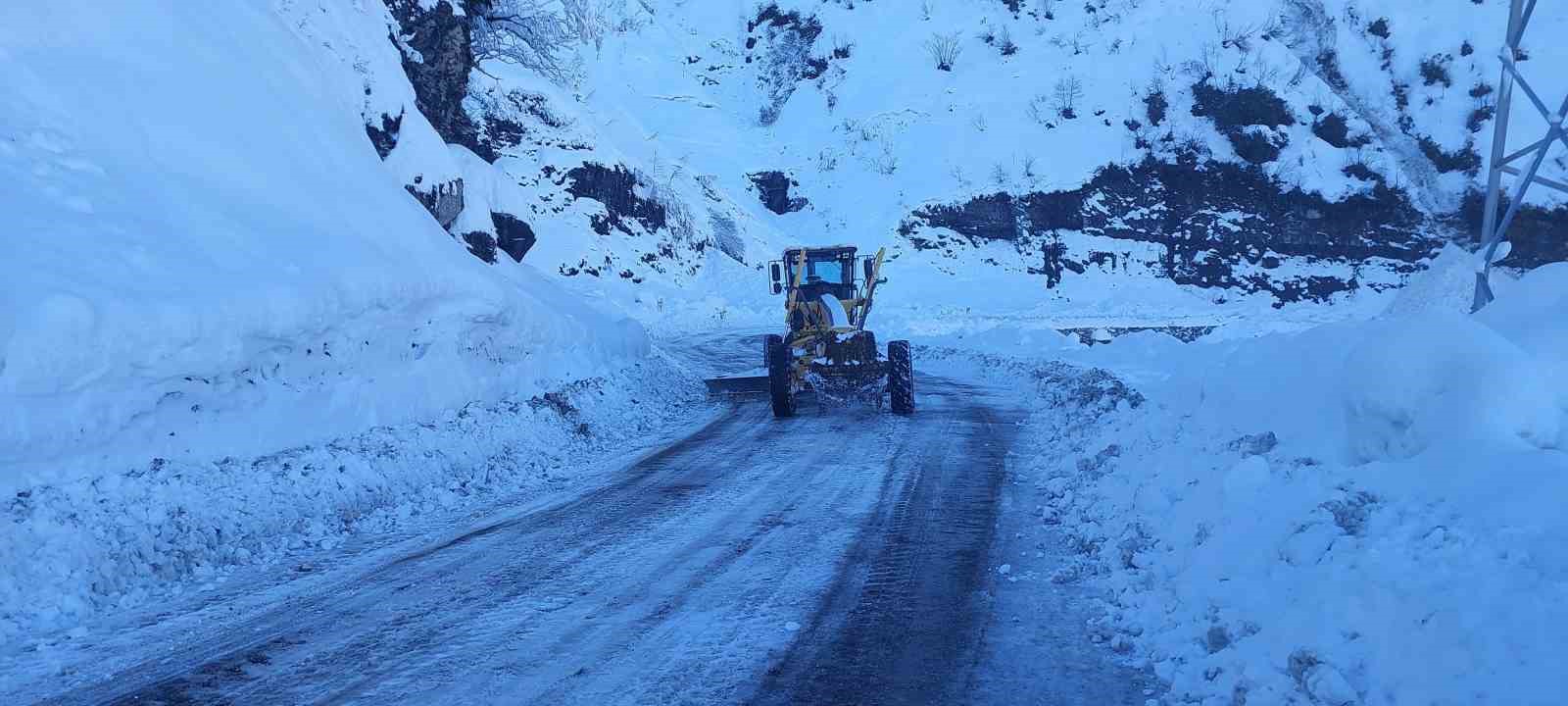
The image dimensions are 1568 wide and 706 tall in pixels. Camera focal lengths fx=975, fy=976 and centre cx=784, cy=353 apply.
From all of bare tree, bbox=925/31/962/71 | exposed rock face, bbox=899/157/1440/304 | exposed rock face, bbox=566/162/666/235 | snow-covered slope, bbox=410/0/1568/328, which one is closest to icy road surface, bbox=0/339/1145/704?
snow-covered slope, bbox=410/0/1568/328

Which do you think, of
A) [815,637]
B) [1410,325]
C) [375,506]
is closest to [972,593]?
[815,637]

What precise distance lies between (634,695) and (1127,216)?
42.5 metres

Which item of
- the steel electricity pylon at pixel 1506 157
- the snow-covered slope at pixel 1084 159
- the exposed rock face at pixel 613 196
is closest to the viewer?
the steel electricity pylon at pixel 1506 157

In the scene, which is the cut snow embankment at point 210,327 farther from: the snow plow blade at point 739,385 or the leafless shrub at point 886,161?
the leafless shrub at point 886,161

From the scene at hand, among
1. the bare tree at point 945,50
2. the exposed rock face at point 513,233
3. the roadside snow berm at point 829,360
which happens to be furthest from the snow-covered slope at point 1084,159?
Result: the roadside snow berm at point 829,360

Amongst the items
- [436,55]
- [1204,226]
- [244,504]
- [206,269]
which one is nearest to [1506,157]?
[244,504]

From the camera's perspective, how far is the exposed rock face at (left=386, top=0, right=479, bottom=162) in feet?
58.4

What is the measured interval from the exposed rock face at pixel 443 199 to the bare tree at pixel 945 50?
131 ft

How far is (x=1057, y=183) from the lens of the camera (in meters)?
43.9

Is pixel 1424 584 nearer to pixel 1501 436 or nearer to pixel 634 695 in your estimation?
pixel 1501 436

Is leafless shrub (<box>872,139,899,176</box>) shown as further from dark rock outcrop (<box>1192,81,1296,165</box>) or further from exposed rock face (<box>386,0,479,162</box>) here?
exposed rock face (<box>386,0,479,162</box>)

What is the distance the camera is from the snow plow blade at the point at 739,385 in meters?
16.6

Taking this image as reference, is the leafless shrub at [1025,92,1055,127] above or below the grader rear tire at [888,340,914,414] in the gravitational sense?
above

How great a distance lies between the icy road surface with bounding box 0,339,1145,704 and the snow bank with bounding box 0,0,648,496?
183 cm
